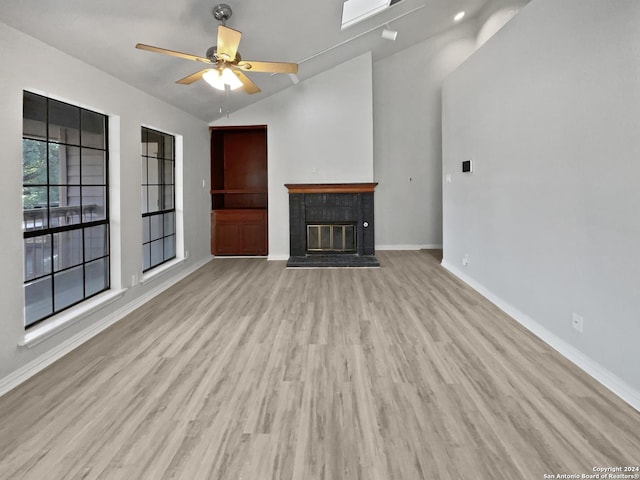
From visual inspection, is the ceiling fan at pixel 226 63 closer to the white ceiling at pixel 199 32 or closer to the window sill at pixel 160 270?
Result: the white ceiling at pixel 199 32

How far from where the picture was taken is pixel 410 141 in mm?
8086

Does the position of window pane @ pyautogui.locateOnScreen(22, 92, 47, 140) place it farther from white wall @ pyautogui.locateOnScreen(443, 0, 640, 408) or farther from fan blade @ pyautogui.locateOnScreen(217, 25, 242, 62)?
white wall @ pyautogui.locateOnScreen(443, 0, 640, 408)

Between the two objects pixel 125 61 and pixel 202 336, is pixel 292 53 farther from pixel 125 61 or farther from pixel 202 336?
pixel 202 336

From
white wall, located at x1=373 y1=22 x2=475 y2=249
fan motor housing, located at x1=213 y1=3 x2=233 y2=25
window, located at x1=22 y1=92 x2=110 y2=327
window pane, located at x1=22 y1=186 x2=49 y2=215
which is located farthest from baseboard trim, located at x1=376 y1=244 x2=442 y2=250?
window pane, located at x1=22 y1=186 x2=49 y2=215

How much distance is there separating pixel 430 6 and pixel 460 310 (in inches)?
180

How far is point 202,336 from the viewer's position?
358cm

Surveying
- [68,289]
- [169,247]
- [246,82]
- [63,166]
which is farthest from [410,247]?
[63,166]

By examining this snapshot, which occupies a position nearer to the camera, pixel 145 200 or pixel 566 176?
pixel 566 176

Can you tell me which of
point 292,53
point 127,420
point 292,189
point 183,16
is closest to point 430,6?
point 292,53

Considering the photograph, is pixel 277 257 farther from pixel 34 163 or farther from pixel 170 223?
pixel 34 163

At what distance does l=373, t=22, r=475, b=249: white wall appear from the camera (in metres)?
7.94

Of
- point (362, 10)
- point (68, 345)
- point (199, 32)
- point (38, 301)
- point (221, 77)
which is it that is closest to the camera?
point (68, 345)

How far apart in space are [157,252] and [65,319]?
2435mm

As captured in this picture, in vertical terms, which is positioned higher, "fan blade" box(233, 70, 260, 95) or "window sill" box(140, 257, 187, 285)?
"fan blade" box(233, 70, 260, 95)
